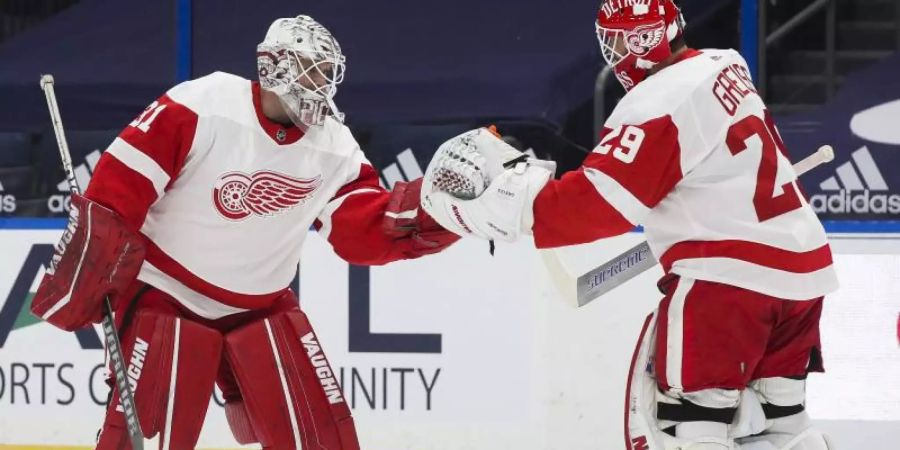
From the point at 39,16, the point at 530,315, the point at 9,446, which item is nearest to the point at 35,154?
the point at 39,16

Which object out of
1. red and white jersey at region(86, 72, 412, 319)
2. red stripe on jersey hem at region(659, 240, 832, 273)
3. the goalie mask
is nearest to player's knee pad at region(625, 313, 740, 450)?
red stripe on jersey hem at region(659, 240, 832, 273)

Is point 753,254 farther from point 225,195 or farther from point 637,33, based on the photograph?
point 225,195

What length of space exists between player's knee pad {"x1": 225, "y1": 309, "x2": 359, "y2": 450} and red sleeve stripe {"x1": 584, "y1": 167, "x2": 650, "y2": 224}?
36.3 inches

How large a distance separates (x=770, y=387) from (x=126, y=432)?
135cm

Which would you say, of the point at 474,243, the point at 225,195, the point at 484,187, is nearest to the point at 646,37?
the point at 484,187

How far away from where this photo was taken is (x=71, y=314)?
3279mm

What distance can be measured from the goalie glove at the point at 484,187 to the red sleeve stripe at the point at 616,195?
0.41ft

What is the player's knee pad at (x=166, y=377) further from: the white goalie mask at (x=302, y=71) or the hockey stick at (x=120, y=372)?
the white goalie mask at (x=302, y=71)

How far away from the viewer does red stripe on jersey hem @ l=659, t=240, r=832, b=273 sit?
294cm

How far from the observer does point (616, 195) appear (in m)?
2.88

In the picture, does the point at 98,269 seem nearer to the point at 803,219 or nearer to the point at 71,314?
the point at 71,314

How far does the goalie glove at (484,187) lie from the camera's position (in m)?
2.97

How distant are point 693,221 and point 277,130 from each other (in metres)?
0.98

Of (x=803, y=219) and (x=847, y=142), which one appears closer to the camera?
(x=803, y=219)
